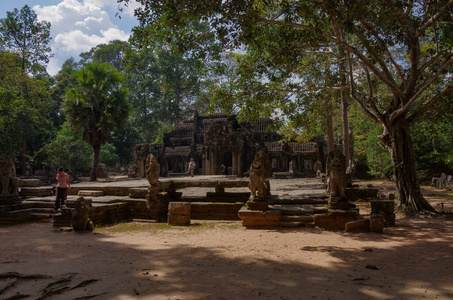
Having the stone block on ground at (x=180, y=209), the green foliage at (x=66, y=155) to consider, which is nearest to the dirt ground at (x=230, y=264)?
the stone block on ground at (x=180, y=209)

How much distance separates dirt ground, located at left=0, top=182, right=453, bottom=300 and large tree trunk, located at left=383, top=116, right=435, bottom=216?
1.41m

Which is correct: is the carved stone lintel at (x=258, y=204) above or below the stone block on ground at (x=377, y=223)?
above

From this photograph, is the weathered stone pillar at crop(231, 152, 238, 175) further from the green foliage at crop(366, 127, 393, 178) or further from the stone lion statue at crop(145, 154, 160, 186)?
the stone lion statue at crop(145, 154, 160, 186)

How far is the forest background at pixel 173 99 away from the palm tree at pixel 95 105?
0.35 feet

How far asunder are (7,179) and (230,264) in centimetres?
786

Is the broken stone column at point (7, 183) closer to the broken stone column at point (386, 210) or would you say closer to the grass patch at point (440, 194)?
the broken stone column at point (386, 210)

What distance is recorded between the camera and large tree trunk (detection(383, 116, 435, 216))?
923cm

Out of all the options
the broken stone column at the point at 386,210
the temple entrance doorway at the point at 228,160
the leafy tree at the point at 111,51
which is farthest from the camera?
the leafy tree at the point at 111,51

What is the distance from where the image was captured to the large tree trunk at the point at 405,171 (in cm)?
923

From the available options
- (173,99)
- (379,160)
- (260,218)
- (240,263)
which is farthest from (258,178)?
(173,99)

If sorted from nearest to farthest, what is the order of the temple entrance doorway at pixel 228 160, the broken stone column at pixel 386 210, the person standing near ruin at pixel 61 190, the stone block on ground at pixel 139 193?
1. the broken stone column at pixel 386 210
2. the person standing near ruin at pixel 61 190
3. the stone block on ground at pixel 139 193
4. the temple entrance doorway at pixel 228 160

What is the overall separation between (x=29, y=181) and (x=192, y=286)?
12085 millimetres

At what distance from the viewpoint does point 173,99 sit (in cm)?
4691

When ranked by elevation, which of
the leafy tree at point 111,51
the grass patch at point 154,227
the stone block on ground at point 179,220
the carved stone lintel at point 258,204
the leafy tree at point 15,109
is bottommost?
the grass patch at point 154,227
